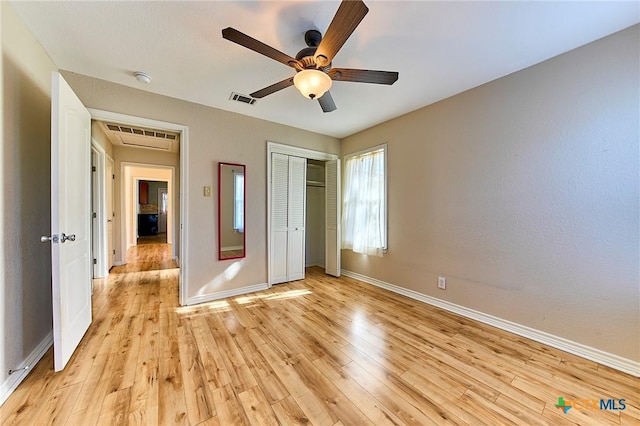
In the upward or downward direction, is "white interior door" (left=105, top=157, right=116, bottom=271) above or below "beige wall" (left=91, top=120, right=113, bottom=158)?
below

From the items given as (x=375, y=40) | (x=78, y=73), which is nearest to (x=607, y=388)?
(x=375, y=40)

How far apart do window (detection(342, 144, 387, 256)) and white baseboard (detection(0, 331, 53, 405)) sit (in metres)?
3.47

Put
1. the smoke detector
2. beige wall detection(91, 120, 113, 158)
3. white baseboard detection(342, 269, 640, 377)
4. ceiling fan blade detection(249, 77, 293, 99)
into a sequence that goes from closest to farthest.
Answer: white baseboard detection(342, 269, 640, 377) < ceiling fan blade detection(249, 77, 293, 99) < the smoke detector < beige wall detection(91, 120, 113, 158)

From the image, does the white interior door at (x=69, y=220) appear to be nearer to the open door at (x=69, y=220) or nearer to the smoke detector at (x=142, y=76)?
the open door at (x=69, y=220)

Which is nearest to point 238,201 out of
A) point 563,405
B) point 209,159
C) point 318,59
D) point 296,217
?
point 209,159

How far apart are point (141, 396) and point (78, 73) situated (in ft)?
9.64

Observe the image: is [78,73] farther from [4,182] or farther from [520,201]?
[520,201]

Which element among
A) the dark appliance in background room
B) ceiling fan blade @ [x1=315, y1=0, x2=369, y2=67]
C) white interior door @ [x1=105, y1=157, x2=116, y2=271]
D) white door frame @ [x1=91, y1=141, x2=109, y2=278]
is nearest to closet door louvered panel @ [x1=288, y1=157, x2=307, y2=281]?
ceiling fan blade @ [x1=315, y1=0, x2=369, y2=67]

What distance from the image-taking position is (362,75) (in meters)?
1.78

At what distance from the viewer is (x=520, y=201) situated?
7.46 ft

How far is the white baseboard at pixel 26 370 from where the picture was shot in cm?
144

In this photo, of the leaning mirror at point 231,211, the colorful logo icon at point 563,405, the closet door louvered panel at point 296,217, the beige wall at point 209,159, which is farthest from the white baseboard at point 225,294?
the colorful logo icon at point 563,405

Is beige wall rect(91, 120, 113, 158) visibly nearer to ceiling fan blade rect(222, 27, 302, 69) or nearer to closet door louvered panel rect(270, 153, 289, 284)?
closet door louvered panel rect(270, 153, 289, 284)

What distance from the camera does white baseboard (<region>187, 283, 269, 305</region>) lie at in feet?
9.71
